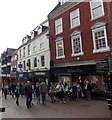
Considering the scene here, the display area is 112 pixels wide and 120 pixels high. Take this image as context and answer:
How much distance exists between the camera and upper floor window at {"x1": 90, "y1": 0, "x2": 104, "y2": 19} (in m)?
12.1

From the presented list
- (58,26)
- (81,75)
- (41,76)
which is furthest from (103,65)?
(41,76)

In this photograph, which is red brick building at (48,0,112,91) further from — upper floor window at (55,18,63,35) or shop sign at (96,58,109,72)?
shop sign at (96,58,109,72)

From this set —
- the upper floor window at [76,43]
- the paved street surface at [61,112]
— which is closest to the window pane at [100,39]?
the upper floor window at [76,43]

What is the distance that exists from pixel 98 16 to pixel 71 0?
430 cm

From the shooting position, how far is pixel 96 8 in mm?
12547

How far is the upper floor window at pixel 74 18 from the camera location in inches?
560

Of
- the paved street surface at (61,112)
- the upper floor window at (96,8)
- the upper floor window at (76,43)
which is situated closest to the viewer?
the paved street surface at (61,112)

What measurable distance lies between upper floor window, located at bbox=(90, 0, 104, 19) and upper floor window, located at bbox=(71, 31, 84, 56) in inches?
86.5

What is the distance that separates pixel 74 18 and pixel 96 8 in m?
2.79

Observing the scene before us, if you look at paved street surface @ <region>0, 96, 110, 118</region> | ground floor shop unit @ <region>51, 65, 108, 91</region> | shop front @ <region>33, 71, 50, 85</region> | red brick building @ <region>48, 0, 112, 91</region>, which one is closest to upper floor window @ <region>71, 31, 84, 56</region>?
red brick building @ <region>48, 0, 112, 91</region>

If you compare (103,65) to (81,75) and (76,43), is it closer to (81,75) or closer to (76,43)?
(81,75)

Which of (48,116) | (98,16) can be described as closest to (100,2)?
(98,16)

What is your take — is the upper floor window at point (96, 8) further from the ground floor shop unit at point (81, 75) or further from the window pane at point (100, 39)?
the ground floor shop unit at point (81, 75)

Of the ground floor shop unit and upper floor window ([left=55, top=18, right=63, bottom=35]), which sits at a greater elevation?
upper floor window ([left=55, top=18, right=63, bottom=35])
